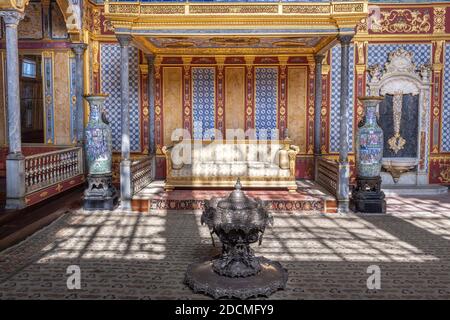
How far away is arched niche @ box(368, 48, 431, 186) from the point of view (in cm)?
1047

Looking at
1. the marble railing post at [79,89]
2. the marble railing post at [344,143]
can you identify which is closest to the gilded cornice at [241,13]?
the marble railing post at [344,143]

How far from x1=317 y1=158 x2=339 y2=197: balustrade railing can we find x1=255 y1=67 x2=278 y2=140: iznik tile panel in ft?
5.00

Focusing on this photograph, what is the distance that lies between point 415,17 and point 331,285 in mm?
8086

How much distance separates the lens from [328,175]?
9211 millimetres

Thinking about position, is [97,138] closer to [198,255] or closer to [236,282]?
[198,255]

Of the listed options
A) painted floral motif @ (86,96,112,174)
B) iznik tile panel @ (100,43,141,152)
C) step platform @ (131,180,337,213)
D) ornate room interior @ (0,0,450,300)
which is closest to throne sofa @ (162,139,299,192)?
ornate room interior @ (0,0,450,300)

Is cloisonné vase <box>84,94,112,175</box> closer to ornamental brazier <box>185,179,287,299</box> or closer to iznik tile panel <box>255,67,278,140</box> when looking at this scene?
iznik tile panel <box>255,67,278,140</box>

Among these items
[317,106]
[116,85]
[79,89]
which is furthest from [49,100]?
[317,106]

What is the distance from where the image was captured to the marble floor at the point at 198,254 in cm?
447

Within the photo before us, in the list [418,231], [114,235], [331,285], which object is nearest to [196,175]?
[114,235]

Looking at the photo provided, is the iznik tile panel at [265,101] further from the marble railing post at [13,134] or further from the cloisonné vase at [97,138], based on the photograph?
the marble railing post at [13,134]

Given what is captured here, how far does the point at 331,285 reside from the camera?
181 inches

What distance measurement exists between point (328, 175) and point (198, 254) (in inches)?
174
